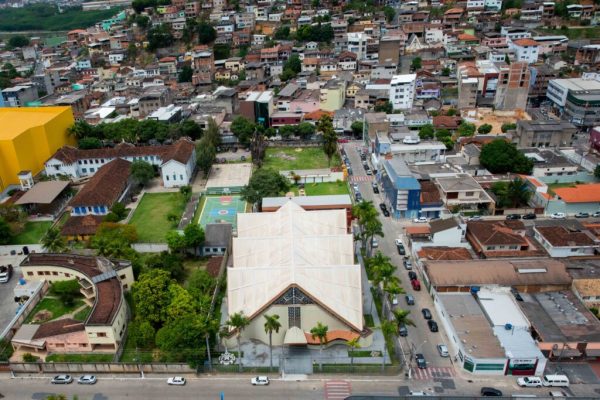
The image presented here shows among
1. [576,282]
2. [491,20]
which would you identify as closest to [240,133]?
[576,282]

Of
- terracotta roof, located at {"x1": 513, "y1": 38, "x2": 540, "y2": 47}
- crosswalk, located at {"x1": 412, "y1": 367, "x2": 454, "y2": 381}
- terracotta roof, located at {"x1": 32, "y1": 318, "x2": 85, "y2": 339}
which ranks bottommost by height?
crosswalk, located at {"x1": 412, "y1": 367, "x2": 454, "y2": 381}

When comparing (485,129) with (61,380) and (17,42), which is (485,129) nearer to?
(61,380)

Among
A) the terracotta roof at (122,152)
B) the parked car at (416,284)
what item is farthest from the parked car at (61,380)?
the terracotta roof at (122,152)

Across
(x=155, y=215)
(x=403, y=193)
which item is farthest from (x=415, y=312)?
(x=155, y=215)

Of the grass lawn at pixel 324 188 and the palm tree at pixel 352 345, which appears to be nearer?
the palm tree at pixel 352 345

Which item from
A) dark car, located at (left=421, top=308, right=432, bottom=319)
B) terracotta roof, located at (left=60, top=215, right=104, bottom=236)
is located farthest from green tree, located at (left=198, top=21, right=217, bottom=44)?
dark car, located at (left=421, top=308, right=432, bottom=319)

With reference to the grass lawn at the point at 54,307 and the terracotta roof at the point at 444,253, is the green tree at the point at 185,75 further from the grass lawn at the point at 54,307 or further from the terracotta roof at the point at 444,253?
the terracotta roof at the point at 444,253

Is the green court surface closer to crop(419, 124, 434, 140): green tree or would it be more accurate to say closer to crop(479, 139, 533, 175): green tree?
crop(419, 124, 434, 140): green tree
